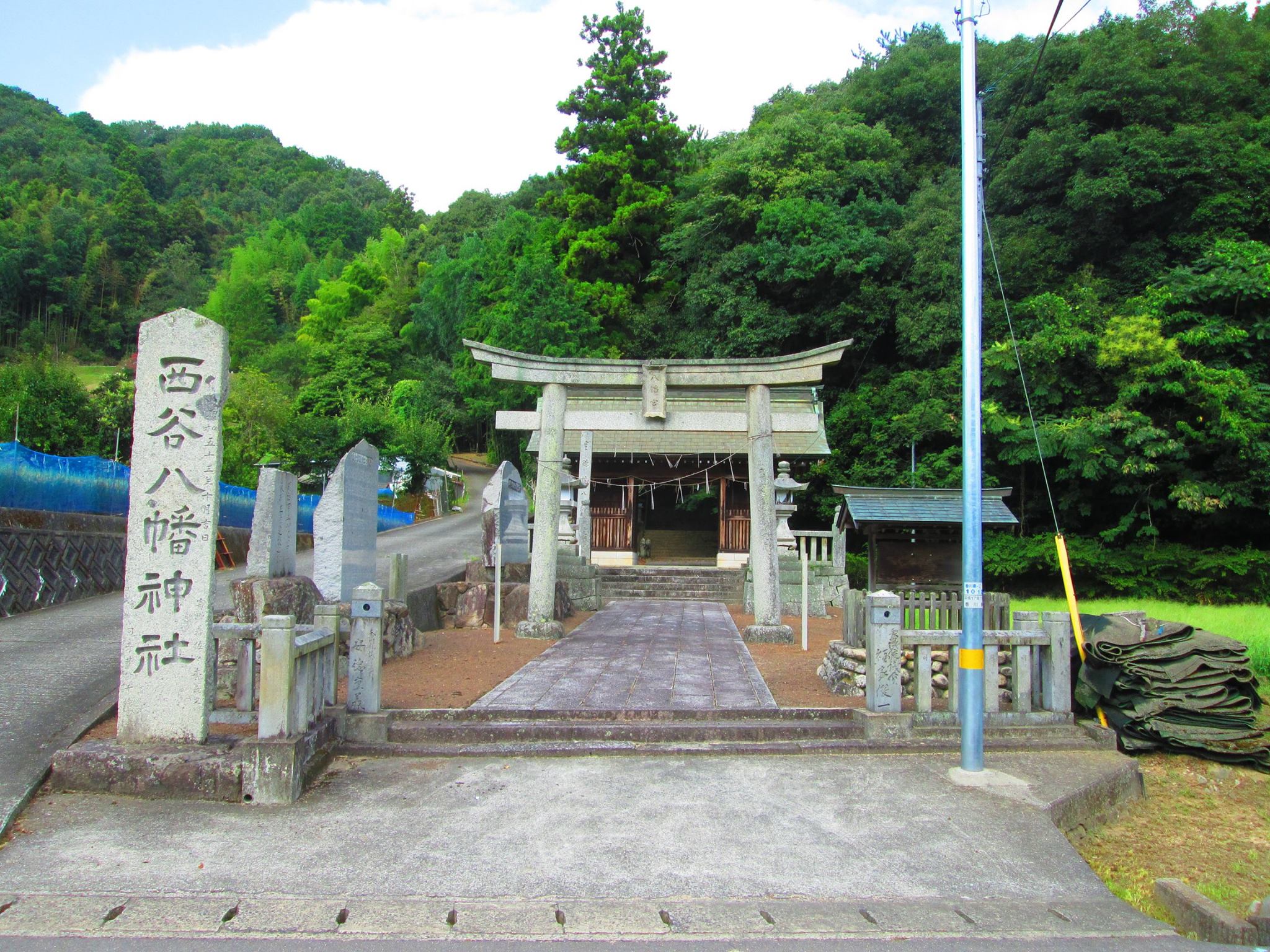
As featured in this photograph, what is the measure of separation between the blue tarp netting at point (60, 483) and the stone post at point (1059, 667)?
9.70 meters

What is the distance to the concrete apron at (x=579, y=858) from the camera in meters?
3.95

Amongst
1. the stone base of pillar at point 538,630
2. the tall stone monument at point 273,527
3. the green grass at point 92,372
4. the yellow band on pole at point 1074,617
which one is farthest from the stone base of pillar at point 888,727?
the green grass at point 92,372

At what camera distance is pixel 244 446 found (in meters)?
28.5

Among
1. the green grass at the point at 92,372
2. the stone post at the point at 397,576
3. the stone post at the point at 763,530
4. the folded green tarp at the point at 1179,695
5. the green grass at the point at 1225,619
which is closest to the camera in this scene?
the folded green tarp at the point at 1179,695

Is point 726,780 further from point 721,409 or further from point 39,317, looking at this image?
point 39,317

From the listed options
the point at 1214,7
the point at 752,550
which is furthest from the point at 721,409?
the point at 1214,7

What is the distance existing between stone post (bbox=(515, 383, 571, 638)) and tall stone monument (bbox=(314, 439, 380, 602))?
267cm

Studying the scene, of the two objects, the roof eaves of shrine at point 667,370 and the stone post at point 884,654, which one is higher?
the roof eaves of shrine at point 667,370

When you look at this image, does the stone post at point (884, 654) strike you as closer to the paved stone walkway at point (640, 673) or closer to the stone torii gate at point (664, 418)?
the paved stone walkway at point (640, 673)

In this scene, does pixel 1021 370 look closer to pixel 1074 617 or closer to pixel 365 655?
pixel 1074 617

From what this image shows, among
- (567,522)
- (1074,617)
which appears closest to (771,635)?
(1074,617)

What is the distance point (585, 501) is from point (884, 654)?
500 inches

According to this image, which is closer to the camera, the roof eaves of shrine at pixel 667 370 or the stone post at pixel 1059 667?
the stone post at pixel 1059 667

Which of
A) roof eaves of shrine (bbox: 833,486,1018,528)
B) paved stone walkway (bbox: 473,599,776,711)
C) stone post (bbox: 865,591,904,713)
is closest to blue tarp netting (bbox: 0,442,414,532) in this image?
paved stone walkway (bbox: 473,599,776,711)
